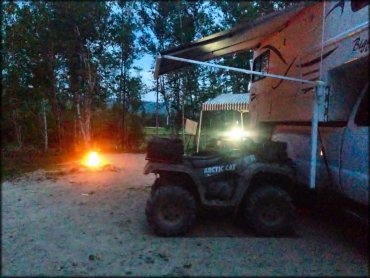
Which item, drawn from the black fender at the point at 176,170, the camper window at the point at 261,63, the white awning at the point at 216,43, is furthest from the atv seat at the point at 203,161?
the camper window at the point at 261,63

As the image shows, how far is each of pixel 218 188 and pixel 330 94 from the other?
204cm

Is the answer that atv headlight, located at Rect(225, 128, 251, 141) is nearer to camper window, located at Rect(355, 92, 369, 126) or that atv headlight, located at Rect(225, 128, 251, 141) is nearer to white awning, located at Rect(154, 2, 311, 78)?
white awning, located at Rect(154, 2, 311, 78)

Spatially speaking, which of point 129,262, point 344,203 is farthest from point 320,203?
point 129,262

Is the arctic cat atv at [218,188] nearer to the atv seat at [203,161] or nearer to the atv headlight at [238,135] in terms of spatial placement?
the atv seat at [203,161]

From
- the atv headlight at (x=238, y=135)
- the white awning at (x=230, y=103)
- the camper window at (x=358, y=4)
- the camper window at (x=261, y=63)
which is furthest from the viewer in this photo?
the white awning at (x=230, y=103)

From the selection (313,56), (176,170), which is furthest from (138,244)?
(313,56)

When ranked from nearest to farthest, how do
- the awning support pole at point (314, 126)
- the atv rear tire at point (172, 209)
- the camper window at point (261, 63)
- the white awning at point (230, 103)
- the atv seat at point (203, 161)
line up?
the awning support pole at point (314, 126)
the atv rear tire at point (172, 209)
the atv seat at point (203, 161)
the camper window at point (261, 63)
the white awning at point (230, 103)

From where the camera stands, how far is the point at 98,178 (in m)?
10.1

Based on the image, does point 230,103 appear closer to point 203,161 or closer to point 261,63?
point 261,63

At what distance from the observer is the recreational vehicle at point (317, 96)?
4344 mm

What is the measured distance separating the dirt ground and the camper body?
0.80 meters

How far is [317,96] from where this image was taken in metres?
5.06

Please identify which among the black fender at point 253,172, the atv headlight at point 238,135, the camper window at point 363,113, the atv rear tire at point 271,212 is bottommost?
the atv rear tire at point 271,212

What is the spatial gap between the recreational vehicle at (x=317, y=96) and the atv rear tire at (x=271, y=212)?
11 centimetres
